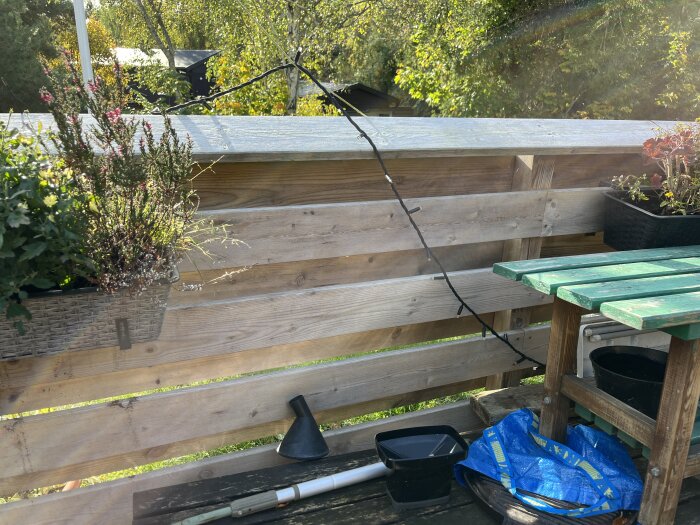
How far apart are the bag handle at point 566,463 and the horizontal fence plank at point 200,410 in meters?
0.38

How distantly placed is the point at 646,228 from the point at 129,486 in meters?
2.06

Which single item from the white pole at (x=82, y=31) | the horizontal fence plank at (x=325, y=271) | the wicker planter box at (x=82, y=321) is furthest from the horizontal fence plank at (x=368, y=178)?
the white pole at (x=82, y=31)

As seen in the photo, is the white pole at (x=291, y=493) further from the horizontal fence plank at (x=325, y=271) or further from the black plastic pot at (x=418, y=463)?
the horizontal fence plank at (x=325, y=271)

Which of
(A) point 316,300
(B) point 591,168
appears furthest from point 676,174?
(A) point 316,300

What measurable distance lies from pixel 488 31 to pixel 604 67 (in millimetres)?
1910

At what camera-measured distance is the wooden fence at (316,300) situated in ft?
5.88

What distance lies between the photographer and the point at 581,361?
7.23 feet

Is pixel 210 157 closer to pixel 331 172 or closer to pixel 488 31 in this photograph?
pixel 331 172

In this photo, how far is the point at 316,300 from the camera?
2033mm

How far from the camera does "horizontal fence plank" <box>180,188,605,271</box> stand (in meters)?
1.86

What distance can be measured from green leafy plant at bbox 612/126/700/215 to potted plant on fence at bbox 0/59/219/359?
5.76 ft

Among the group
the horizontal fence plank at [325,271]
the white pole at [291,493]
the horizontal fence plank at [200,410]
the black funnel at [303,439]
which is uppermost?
the horizontal fence plank at [325,271]

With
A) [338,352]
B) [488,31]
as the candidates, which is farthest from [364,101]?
[338,352]

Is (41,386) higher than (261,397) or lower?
higher
